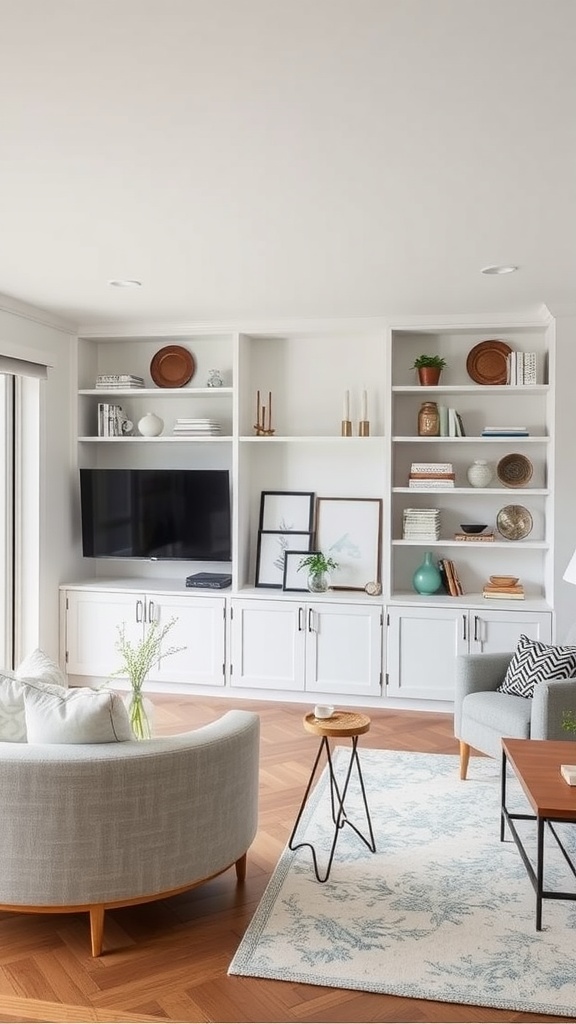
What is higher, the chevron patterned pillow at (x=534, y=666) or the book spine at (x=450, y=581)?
the book spine at (x=450, y=581)

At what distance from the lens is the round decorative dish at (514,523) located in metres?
5.39

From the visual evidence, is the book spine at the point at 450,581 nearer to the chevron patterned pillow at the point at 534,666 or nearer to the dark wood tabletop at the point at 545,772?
the chevron patterned pillow at the point at 534,666

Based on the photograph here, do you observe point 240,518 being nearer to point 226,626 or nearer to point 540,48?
point 226,626

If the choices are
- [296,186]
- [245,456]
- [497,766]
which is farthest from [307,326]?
[497,766]

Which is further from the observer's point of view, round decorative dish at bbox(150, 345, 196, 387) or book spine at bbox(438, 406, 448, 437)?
round decorative dish at bbox(150, 345, 196, 387)

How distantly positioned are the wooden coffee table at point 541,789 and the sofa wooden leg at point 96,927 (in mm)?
1359

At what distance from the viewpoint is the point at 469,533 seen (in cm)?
537

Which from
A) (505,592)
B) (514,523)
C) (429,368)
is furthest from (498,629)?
(429,368)

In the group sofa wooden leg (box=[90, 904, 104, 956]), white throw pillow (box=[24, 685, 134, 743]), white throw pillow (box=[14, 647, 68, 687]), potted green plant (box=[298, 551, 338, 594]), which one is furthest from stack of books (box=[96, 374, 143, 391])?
sofa wooden leg (box=[90, 904, 104, 956])

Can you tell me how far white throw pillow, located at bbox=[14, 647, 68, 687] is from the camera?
9.50 ft

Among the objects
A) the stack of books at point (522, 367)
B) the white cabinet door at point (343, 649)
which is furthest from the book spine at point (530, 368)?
the white cabinet door at point (343, 649)

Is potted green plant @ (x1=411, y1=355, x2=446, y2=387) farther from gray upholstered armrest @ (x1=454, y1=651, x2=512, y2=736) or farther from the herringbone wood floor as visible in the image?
the herringbone wood floor

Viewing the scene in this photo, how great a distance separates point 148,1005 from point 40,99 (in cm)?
256

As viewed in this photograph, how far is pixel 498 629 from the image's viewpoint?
5031 mm
